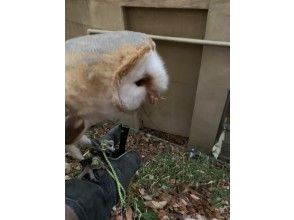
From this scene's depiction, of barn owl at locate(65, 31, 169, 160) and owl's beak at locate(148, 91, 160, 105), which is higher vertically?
barn owl at locate(65, 31, 169, 160)

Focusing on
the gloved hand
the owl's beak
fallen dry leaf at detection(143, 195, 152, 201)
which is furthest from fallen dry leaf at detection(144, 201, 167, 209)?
the owl's beak

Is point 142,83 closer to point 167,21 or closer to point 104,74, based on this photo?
point 104,74

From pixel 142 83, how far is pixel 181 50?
275 millimetres

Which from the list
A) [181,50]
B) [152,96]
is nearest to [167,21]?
[181,50]

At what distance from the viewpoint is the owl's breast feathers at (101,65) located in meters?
0.38

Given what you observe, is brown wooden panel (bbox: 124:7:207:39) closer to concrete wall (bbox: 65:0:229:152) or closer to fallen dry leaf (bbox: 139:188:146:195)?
concrete wall (bbox: 65:0:229:152)

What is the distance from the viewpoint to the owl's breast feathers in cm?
38

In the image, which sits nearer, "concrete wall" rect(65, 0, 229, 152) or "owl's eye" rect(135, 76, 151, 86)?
"owl's eye" rect(135, 76, 151, 86)

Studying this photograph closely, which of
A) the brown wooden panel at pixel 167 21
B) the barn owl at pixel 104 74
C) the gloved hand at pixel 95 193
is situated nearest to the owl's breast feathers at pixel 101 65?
the barn owl at pixel 104 74

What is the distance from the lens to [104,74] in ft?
1.24
